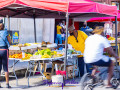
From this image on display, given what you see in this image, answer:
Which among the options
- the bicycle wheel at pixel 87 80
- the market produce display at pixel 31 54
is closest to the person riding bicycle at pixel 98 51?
the bicycle wheel at pixel 87 80

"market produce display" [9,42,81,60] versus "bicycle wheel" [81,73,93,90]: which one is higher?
"market produce display" [9,42,81,60]

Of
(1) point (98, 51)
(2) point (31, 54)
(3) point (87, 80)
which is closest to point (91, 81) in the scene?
(3) point (87, 80)

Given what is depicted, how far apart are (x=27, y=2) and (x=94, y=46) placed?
267 centimetres

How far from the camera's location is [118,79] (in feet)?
23.9

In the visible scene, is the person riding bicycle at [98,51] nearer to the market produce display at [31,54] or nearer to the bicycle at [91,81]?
the bicycle at [91,81]

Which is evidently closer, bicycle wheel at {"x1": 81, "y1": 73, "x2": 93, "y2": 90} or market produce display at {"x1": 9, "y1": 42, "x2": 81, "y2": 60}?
bicycle wheel at {"x1": 81, "y1": 73, "x2": 93, "y2": 90}

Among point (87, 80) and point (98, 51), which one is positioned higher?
point (98, 51)

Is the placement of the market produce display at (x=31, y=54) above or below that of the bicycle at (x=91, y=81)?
above

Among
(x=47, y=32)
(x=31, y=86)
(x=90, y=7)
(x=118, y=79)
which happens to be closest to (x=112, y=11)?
(x=90, y=7)

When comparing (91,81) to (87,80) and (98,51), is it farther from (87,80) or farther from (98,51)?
(98,51)

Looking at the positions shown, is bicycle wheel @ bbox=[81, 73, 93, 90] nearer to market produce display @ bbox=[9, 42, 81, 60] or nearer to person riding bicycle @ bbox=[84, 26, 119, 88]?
person riding bicycle @ bbox=[84, 26, 119, 88]

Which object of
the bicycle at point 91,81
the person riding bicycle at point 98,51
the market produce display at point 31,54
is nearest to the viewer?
the person riding bicycle at point 98,51

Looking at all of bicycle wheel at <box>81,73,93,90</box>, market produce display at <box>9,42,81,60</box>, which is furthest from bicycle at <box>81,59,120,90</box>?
market produce display at <box>9,42,81,60</box>

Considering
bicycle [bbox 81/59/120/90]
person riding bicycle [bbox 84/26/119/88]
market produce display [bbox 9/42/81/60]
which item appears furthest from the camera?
market produce display [bbox 9/42/81/60]
